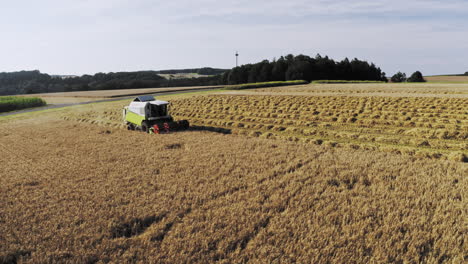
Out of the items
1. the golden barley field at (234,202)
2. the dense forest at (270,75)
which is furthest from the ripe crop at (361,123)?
the dense forest at (270,75)

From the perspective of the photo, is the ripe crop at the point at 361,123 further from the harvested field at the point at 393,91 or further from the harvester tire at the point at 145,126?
the harvested field at the point at 393,91

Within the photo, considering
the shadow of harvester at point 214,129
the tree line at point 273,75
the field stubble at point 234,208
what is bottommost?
the field stubble at point 234,208

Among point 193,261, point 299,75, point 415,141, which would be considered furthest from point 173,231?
point 299,75

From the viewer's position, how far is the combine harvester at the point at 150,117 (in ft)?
61.2

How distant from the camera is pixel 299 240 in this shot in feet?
19.3

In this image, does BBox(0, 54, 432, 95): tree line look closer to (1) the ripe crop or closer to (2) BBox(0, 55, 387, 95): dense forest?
(2) BBox(0, 55, 387, 95): dense forest

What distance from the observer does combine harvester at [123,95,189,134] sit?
61.2 ft

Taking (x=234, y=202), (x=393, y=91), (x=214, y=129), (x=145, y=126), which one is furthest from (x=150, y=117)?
(x=393, y=91)

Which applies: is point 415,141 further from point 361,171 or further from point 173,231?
point 173,231

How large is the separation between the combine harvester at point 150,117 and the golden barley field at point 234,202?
11.1 feet

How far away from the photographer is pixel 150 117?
19.1 m

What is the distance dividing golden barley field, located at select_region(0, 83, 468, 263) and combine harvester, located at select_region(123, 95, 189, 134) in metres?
3.39

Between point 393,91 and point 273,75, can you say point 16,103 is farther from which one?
point 273,75

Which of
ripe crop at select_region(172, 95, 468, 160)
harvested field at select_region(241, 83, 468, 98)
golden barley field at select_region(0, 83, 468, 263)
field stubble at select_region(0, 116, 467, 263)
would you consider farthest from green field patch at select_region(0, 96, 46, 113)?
field stubble at select_region(0, 116, 467, 263)
